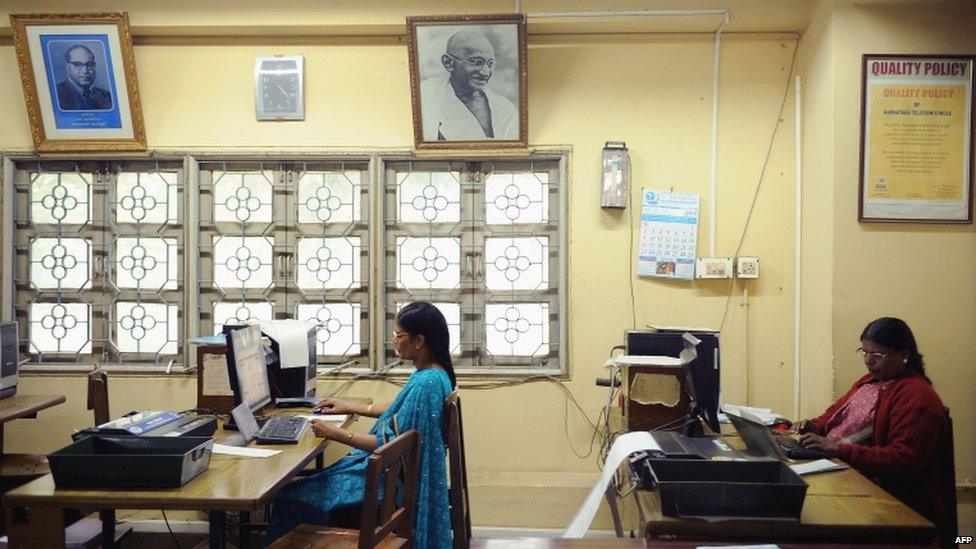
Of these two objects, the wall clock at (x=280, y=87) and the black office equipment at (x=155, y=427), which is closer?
the black office equipment at (x=155, y=427)

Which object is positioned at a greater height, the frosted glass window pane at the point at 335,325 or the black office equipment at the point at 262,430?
the frosted glass window pane at the point at 335,325

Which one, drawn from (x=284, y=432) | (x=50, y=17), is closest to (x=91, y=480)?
(x=284, y=432)

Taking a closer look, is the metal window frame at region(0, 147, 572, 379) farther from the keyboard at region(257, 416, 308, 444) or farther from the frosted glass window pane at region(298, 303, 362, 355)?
the keyboard at region(257, 416, 308, 444)

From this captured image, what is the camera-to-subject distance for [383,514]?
6.77ft

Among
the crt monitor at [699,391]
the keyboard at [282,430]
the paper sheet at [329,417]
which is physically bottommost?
the paper sheet at [329,417]

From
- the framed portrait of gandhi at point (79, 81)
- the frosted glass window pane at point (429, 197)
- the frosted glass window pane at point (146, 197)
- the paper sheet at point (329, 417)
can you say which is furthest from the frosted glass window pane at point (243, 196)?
the paper sheet at point (329, 417)

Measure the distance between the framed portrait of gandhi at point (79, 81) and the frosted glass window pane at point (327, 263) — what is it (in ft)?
3.42

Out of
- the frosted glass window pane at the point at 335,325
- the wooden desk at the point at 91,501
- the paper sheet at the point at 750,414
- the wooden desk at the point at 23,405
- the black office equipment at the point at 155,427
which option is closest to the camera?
the wooden desk at the point at 91,501

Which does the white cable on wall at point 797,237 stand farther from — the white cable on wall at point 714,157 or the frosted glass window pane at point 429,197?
the frosted glass window pane at point 429,197

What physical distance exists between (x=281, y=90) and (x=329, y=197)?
0.62 m

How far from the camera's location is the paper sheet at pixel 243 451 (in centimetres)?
248

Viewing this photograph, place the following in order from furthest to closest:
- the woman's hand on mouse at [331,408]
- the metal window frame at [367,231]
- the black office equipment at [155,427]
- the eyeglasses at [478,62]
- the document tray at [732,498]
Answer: the metal window frame at [367,231], the eyeglasses at [478,62], the woman's hand on mouse at [331,408], the black office equipment at [155,427], the document tray at [732,498]

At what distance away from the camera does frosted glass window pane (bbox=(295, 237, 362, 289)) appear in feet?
13.0

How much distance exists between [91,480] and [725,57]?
11.3 feet
